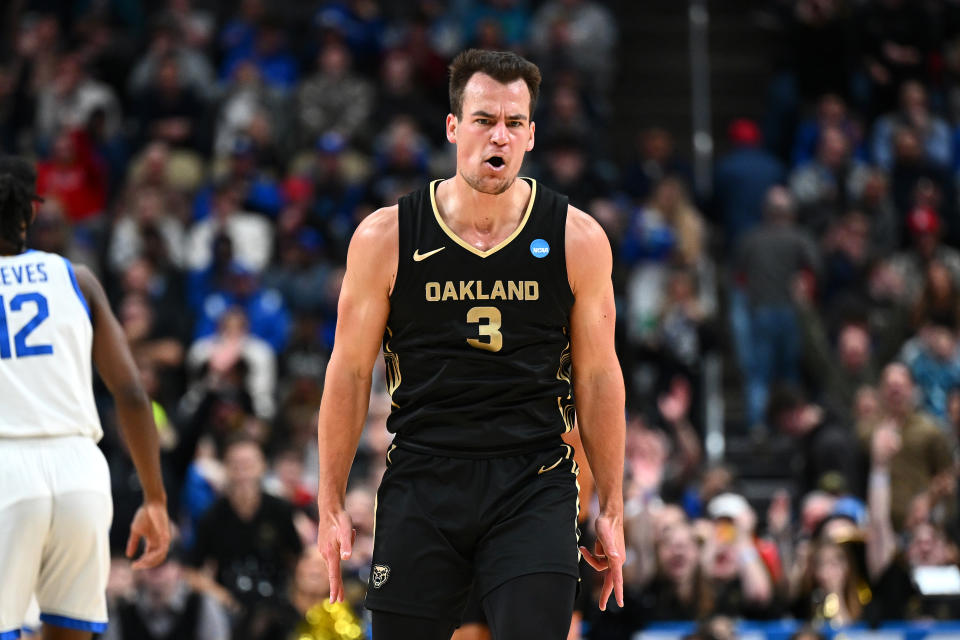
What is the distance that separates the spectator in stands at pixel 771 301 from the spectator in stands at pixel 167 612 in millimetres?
6390

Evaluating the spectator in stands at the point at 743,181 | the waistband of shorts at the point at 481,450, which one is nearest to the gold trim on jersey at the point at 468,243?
the waistband of shorts at the point at 481,450

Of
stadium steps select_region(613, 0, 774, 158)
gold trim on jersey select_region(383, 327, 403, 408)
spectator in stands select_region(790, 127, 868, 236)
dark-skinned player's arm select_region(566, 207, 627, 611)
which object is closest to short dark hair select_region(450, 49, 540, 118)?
dark-skinned player's arm select_region(566, 207, 627, 611)

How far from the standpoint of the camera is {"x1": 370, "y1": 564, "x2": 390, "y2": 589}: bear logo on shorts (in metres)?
→ 5.20

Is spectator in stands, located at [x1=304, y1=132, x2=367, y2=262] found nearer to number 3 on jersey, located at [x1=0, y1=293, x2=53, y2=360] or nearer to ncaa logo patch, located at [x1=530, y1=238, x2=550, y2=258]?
number 3 on jersey, located at [x1=0, y1=293, x2=53, y2=360]

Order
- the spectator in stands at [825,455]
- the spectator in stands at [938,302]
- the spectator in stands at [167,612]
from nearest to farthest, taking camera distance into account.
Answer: the spectator in stands at [167,612] < the spectator in stands at [825,455] < the spectator in stands at [938,302]

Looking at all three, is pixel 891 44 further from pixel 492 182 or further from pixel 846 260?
pixel 492 182

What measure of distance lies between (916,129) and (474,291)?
12.4 metres

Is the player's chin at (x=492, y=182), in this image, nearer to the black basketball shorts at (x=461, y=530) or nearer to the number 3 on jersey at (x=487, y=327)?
the number 3 on jersey at (x=487, y=327)

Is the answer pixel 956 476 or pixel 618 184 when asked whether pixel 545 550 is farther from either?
pixel 618 184

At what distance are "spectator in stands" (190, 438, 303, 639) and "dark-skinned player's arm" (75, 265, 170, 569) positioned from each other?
431 cm

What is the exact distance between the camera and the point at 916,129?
1666cm

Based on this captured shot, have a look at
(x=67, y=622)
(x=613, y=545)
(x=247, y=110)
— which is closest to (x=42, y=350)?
(x=67, y=622)

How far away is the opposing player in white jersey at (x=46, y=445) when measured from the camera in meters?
5.91

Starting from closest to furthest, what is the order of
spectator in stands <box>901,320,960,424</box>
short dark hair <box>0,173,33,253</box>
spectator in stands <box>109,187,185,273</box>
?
short dark hair <box>0,173,33,253</box> < spectator in stands <box>901,320,960,424</box> < spectator in stands <box>109,187,185,273</box>
